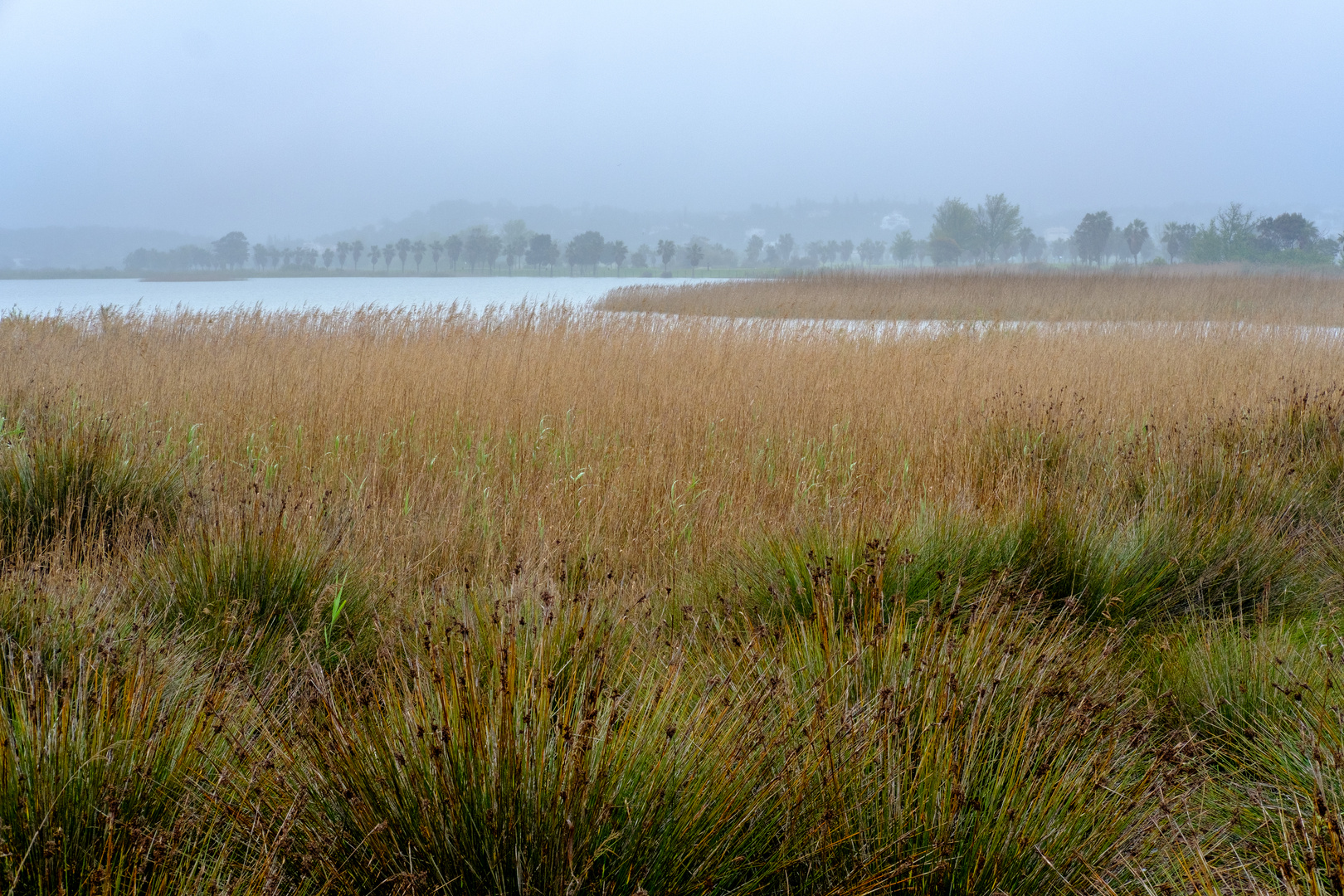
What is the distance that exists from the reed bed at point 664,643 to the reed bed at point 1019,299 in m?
12.5

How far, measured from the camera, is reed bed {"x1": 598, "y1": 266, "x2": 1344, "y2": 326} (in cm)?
2041

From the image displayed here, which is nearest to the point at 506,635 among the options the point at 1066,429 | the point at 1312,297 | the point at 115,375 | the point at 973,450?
the point at 973,450

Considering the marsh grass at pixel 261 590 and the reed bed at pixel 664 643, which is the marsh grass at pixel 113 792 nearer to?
the reed bed at pixel 664 643

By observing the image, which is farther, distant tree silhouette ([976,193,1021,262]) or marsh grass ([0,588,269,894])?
distant tree silhouette ([976,193,1021,262])

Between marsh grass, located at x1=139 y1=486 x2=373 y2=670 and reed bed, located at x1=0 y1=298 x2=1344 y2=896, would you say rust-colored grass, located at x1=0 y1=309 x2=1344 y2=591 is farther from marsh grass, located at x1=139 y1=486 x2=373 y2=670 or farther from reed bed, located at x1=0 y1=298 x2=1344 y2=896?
marsh grass, located at x1=139 y1=486 x2=373 y2=670

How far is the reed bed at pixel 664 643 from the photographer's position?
4.99 ft

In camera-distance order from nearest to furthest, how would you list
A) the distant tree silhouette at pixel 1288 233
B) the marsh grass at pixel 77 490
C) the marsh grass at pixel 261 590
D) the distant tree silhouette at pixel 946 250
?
the marsh grass at pixel 261 590, the marsh grass at pixel 77 490, the distant tree silhouette at pixel 1288 233, the distant tree silhouette at pixel 946 250

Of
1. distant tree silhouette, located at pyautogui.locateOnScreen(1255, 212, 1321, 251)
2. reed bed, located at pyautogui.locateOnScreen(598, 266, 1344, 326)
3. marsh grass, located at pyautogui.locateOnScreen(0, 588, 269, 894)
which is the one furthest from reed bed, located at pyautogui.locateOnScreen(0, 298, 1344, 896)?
distant tree silhouette, located at pyautogui.locateOnScreen(1255, 212, 1321, 251)

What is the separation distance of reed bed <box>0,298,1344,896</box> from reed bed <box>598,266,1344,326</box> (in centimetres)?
1248

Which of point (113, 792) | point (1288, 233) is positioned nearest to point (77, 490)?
point (113, 792)

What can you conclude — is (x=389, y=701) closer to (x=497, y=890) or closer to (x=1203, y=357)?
(x=497, y=890)

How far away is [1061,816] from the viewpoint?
5.49 feet

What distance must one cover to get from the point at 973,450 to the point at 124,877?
477 centimetres

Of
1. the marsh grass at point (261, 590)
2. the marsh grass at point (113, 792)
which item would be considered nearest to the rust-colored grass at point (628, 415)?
the marsh grass at point (261, 590)
